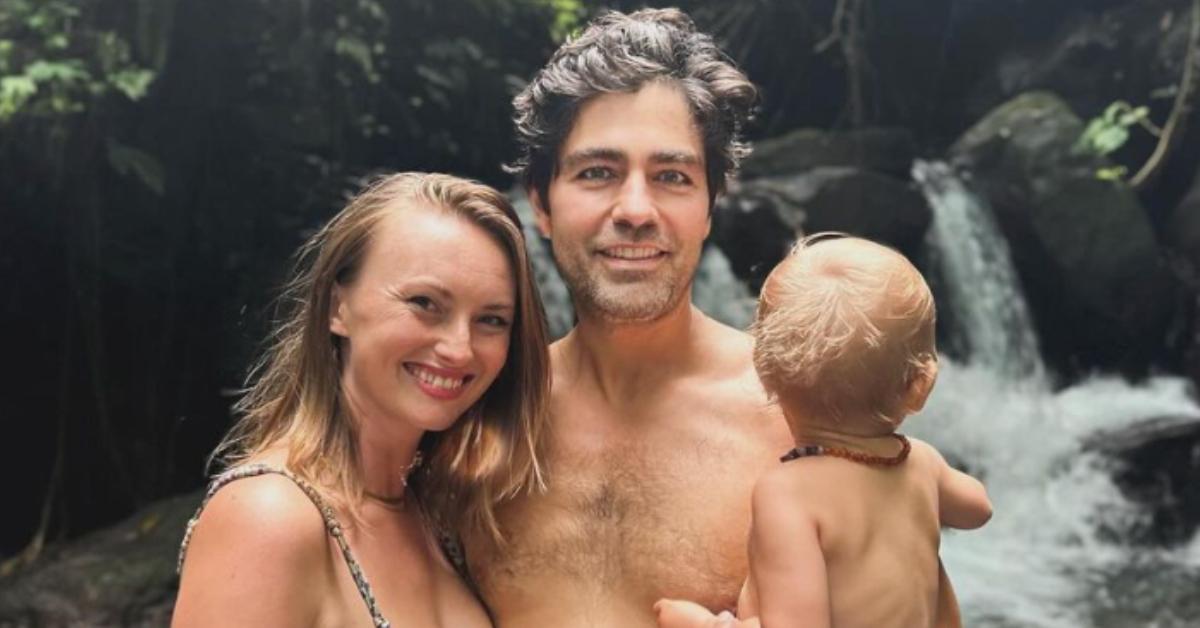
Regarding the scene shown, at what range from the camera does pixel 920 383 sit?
6.53 feet

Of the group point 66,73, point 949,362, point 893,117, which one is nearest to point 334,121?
point 66,73

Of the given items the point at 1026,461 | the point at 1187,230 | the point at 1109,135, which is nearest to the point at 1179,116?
the point at 1187,230

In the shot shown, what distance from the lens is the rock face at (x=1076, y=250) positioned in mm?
8961

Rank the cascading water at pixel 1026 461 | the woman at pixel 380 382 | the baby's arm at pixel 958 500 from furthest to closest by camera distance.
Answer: the cascading water at pixel 1026 461 → the baby's arm at pixel 958 500 → the woman at pixel 380 382

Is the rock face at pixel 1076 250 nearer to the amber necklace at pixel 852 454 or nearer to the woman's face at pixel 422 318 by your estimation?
the amber necklace at pixel 852 454

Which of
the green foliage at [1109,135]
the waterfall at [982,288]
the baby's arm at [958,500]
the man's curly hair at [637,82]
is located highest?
the man's curly hair at [637,82]

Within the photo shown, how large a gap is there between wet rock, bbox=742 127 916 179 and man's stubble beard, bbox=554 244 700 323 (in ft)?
20.9

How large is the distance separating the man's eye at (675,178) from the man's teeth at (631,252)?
15 centimetres

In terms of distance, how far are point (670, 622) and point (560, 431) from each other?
1.63 ft

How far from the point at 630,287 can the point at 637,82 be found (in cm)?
41

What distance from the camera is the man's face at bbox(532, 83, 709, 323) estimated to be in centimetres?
228

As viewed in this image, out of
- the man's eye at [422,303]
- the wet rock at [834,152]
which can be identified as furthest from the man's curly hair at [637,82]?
the wet rock at [834,152]

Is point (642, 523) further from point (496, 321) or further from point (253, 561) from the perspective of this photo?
point (253, 561)

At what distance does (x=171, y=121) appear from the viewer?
6.70 metres
